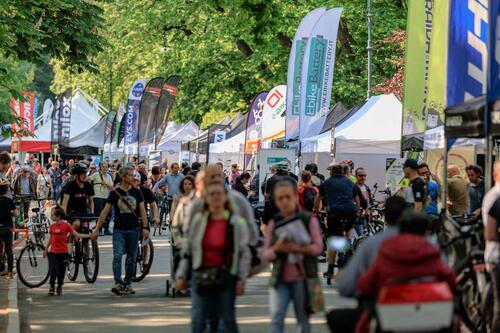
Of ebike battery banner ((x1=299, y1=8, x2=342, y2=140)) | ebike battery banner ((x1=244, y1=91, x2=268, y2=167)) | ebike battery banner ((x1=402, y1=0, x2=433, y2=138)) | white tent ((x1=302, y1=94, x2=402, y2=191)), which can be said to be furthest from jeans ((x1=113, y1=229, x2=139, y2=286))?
ebike battery banner ((x1=244, y1=91, x2=268, y2=167))

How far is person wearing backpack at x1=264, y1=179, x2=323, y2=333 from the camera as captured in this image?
34.3 feet

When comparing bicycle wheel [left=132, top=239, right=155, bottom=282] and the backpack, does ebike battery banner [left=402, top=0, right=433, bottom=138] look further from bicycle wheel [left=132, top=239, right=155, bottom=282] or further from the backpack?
bicycle wheel [left=132, top=239, right=155, bottom=282]

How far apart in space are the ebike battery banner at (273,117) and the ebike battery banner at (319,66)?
6479 millimetres

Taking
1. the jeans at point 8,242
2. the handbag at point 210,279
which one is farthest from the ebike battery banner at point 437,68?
the handbag at point 210,279

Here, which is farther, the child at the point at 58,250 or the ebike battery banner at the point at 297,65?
the ebike battery banner at the point at 297,65

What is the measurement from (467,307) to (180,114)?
44.8 meters

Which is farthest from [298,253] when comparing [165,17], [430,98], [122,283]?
[165,17]

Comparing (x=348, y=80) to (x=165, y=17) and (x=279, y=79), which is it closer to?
(x=279, y=79)

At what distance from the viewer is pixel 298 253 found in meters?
10.5

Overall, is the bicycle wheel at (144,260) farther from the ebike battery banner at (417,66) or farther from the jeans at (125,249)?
the ebike battery banner at (417,66)

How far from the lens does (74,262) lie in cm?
2028

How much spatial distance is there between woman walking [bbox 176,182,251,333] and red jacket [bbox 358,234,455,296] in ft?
7.30

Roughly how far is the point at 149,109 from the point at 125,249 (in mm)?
30793

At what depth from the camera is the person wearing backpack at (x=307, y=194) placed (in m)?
21.5
